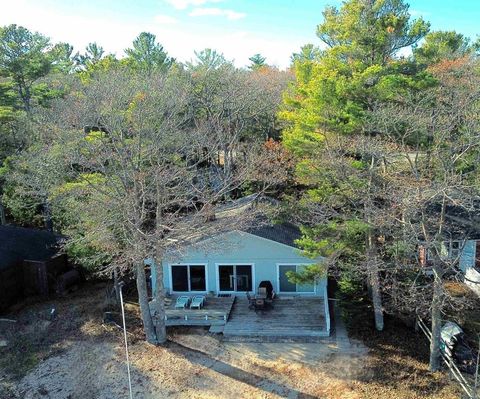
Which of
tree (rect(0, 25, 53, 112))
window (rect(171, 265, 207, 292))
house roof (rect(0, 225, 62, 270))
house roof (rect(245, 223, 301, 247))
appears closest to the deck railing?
house roof (rect(245, 223, 301, 247))

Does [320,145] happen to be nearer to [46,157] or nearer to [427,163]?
[427,163]

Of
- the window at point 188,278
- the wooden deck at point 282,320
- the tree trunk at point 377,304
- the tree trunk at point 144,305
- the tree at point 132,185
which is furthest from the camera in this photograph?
the window at point 188,278

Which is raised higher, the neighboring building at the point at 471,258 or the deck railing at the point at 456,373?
the neighboring building at the point at 471,258

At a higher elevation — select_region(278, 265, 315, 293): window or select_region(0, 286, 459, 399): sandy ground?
select_region(278, 265, 315, 293): window

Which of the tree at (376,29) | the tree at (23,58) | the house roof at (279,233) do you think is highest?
the tree at (23,58)

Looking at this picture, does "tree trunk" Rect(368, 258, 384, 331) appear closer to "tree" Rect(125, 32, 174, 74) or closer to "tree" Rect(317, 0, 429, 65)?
"tree" Rect(317, 0, 429, 65)

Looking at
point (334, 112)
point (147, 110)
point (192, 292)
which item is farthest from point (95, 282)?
point (334, 112)

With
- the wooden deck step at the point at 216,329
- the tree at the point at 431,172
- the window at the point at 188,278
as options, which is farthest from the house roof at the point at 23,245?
the tree at the point at 431,172

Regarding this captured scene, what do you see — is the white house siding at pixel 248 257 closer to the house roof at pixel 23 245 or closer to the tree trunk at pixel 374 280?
the tree trunk at pixel 374 280
